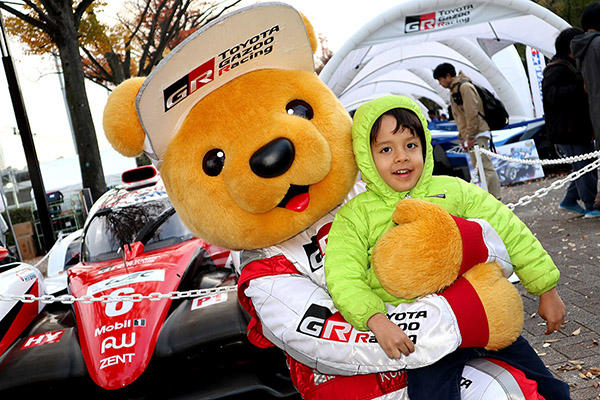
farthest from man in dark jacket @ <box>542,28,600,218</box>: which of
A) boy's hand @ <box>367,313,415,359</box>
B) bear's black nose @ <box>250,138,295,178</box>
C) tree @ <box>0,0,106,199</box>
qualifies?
tree @ <box>0,0,106,199</box>

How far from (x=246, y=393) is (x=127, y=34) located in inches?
484

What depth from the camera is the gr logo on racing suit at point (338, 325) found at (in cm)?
167

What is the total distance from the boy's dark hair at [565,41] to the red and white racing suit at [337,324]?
530 centimetres

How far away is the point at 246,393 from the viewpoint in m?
2.82

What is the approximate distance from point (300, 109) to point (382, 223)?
1.86ft

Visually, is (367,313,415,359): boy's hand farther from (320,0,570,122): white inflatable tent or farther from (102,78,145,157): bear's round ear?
(320,0,570,122): white inflatable tent

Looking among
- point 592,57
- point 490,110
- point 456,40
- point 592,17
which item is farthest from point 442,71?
point 456,40

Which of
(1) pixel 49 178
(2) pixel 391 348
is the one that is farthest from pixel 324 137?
(1) pixel 49 178

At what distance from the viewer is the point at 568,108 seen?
6.00m

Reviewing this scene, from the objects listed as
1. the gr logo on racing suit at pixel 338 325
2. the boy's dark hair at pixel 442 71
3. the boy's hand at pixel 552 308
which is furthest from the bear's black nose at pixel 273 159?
the boy's dark hair at pixel 442 71

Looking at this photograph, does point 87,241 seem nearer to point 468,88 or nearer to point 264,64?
point 264,64

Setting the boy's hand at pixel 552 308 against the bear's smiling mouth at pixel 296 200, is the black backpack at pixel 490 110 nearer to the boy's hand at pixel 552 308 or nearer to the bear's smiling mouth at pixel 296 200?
the boy's hand at pixel 552 308

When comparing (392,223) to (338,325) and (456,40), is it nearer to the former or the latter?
(338,325)

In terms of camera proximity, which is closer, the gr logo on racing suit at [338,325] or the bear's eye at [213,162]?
the gr logo on racing suit at [338,325]
